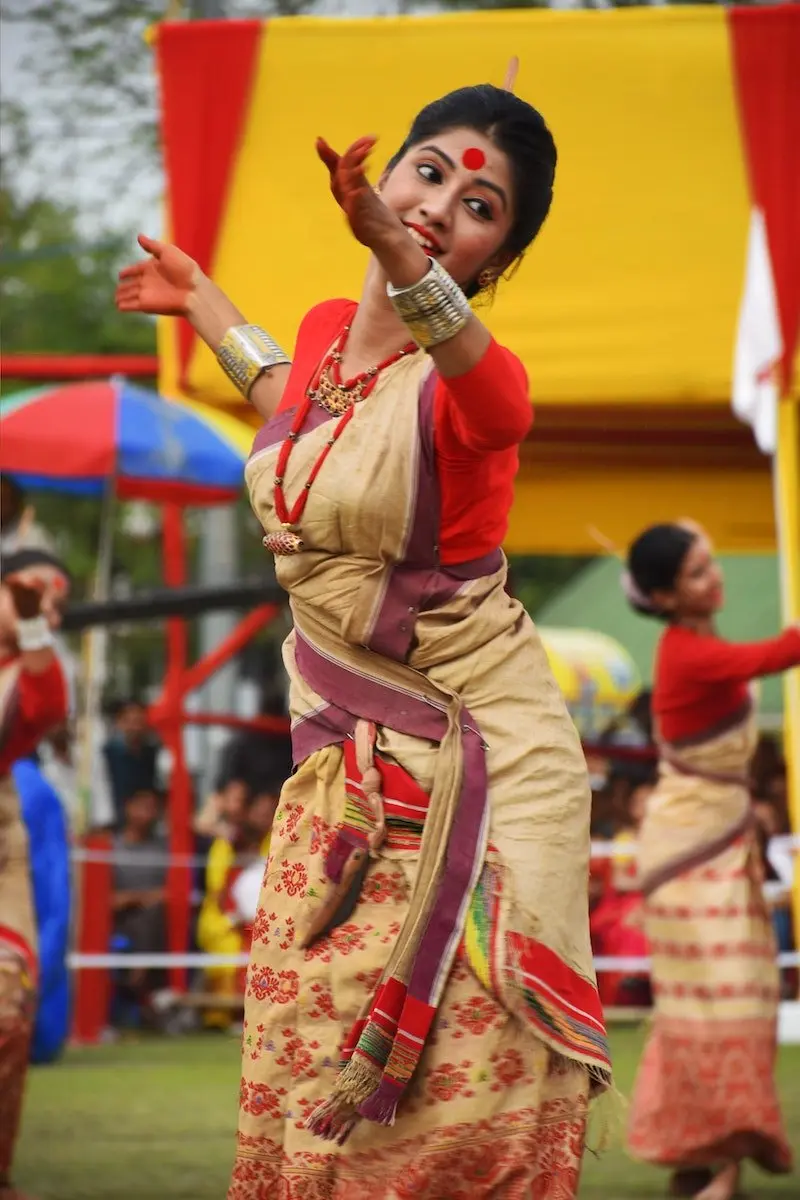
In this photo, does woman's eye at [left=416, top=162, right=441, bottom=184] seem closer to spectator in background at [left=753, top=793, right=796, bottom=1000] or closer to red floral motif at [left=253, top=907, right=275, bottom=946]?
red floral motif at [left=253, top=907, right=275, bottom=946]

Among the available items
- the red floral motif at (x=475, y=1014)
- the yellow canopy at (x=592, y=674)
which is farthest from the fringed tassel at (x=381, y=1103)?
the yellow canopy at (x=592, y=674)

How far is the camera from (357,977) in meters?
2.57

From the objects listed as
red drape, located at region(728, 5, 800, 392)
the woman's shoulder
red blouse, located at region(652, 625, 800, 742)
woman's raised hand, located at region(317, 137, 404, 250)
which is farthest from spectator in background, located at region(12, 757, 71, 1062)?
woman's raised hand, located at region(317, 137, 404, 250)

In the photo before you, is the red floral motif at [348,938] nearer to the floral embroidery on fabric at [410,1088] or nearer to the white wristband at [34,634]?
the floral embroidery on fabric at [410,1088]

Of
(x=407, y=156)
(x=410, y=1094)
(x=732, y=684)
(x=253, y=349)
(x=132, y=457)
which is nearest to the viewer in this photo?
(x=410, y=1094)

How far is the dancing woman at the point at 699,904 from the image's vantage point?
5.67m

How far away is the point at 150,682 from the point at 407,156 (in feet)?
67.2

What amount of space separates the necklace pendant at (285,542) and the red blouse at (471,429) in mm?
187

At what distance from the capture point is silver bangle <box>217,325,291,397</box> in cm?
302

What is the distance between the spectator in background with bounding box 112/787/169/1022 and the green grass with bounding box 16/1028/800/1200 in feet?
3.19

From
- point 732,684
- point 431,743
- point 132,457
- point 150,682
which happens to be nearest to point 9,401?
point 132,457

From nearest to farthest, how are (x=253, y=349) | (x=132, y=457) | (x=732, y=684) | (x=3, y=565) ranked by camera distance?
(x=253, y=349) < (x=3, y=565) < (x=732, y=684) < (x=132, y=457)

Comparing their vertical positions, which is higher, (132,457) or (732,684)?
(132,457)

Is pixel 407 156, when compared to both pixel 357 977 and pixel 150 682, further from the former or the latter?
pixel 150 682
